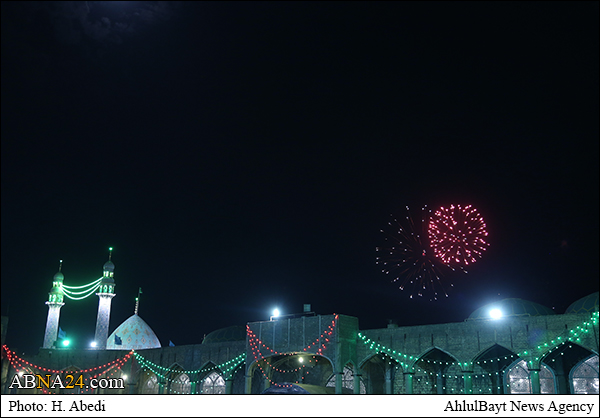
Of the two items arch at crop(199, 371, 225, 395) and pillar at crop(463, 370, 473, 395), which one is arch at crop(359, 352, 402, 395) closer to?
pillar at crop(463, 370, 473, 395)

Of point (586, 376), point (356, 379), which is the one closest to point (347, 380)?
point (356, 379)

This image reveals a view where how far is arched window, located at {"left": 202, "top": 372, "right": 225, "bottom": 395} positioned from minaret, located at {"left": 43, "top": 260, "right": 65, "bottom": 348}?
2278 cm

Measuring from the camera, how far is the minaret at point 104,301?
A: 62.1 meters

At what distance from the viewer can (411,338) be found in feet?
121

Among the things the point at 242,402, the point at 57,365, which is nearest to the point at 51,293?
the point at 57,365

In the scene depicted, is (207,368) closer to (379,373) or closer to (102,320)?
(379,373)

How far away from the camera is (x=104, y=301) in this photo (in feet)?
214

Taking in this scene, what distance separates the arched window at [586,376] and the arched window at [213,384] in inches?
1134

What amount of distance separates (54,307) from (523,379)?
174ft

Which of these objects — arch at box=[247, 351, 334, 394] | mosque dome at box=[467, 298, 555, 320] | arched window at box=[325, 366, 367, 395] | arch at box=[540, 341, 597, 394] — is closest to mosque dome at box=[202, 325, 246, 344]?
arch at box=[247, 351, 334, 394]

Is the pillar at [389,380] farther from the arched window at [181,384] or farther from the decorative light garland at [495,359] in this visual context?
the arched window at [181,384]

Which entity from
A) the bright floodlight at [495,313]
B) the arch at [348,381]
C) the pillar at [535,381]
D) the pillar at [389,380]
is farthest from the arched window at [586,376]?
the arch at [348,381]

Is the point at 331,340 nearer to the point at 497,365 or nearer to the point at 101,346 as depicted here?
the point at 497,365

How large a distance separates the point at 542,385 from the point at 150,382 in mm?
35749
